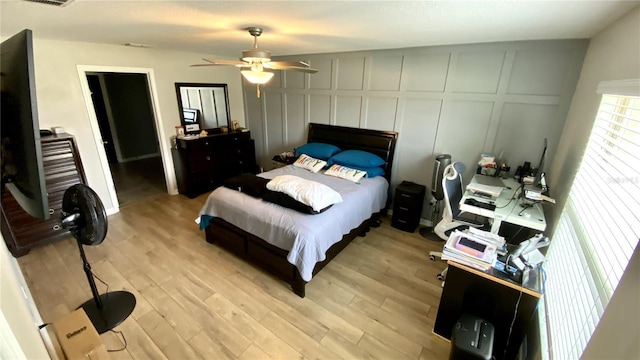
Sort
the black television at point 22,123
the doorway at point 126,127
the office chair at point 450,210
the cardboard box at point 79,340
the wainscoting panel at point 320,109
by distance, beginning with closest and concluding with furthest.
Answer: the black television at point 22,123, the cardboard box at point 79,340, the office chair at point 450,210, the wainscoting panel at point 320,109, the doorway at point 126,127

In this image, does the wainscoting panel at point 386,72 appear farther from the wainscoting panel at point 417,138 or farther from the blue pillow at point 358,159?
the blue pillow at point 358,159

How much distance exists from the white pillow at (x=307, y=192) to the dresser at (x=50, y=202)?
241 cm

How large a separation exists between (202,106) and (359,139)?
2.85 metres

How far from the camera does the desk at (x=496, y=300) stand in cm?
168

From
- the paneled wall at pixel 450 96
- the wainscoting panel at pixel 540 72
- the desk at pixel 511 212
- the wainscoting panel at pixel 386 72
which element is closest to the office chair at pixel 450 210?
the desk at pixel 511 212

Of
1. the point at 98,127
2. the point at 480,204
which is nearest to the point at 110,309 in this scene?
the point at 98,127

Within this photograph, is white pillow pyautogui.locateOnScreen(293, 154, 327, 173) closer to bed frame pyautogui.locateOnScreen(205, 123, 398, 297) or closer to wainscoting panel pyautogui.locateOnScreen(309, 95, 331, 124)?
bed frame pyautogui.locateOnScreen(205, 123, 398, 297)

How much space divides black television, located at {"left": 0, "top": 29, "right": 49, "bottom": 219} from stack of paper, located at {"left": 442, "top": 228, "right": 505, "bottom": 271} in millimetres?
2099

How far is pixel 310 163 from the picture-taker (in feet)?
12.6

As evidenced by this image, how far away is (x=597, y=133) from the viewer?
1768 mm

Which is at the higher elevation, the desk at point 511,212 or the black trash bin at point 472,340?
the desk at point 511,212

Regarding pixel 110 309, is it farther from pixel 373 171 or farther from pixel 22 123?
pixel 373 171

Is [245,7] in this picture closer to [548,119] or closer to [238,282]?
[238,282]

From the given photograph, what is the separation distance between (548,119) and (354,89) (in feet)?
7.49
